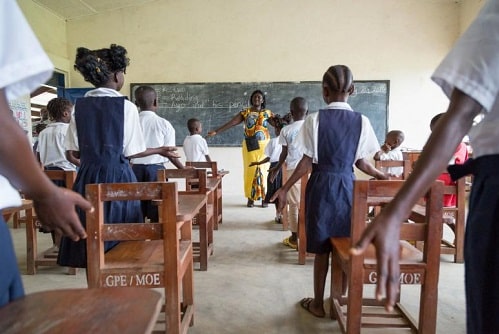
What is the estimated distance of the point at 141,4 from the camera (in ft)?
21.0

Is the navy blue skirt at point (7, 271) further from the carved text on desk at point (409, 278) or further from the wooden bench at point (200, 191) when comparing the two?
the wooden bench at point (200, 191)

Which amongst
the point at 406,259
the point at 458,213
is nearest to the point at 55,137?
the point at 406,259

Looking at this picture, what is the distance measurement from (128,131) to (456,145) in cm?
172

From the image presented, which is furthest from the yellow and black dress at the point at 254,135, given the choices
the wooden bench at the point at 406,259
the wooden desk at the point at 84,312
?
the wooden desk at the point at 84,312

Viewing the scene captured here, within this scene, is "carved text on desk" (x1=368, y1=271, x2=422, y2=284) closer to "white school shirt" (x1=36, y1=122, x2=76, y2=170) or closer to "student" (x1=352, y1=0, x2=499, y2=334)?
"student" (x1=352, y1=0, x2=499, y2=334)

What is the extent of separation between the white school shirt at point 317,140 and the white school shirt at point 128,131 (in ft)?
3.05

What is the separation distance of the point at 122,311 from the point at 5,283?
23cm

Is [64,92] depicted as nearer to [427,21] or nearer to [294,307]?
[294,307]

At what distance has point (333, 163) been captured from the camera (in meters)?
2.05

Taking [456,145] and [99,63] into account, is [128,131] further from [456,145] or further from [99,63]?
[456,145]

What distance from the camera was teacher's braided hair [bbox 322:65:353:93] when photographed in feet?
6.59

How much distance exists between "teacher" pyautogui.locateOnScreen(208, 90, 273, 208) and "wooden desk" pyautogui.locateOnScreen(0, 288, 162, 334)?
4.01 meters

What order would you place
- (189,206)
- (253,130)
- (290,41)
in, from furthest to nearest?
(290,41)
(253,130)
(189,206)

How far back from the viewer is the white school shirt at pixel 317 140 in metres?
2.07
